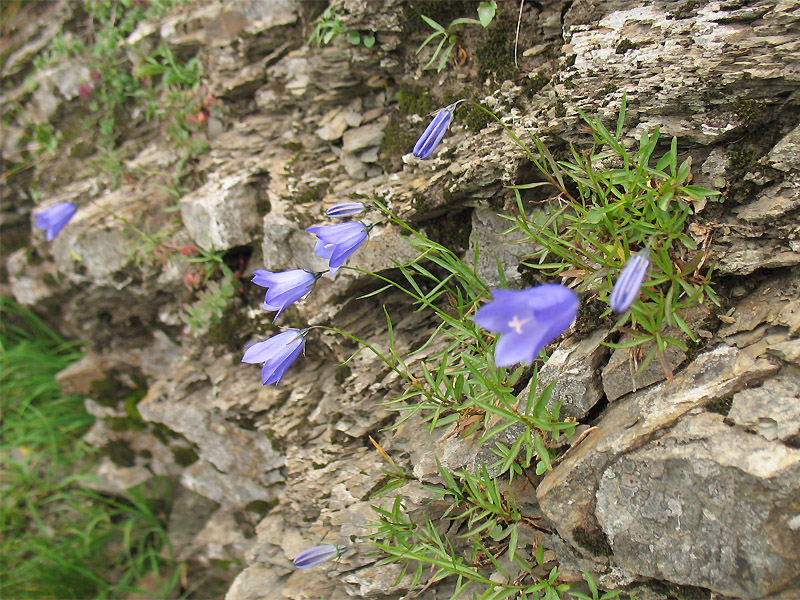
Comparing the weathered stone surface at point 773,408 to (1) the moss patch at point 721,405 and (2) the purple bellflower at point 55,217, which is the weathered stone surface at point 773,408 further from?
(2) the purple bellflower at point 55,217

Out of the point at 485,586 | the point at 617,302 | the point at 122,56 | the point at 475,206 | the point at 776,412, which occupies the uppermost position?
the point at 122,56

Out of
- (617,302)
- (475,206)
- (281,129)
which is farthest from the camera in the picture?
(281,129)

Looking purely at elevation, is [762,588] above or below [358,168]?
below

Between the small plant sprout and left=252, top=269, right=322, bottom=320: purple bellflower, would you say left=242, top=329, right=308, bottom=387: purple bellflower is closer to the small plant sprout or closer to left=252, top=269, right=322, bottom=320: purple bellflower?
→ left=252, top=269, right=322, bottom=320: purple bellflower

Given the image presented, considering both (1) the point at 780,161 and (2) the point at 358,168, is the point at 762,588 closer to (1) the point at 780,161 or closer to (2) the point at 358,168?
(1) the point at 780,161

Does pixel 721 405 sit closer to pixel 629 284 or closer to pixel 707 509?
pixel 707 509

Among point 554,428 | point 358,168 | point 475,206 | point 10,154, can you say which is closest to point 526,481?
point 554,428

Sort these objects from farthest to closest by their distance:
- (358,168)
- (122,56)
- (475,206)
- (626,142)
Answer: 1. (122,56)
2. (358,168)
3. (475,206)
4. (626,142)
